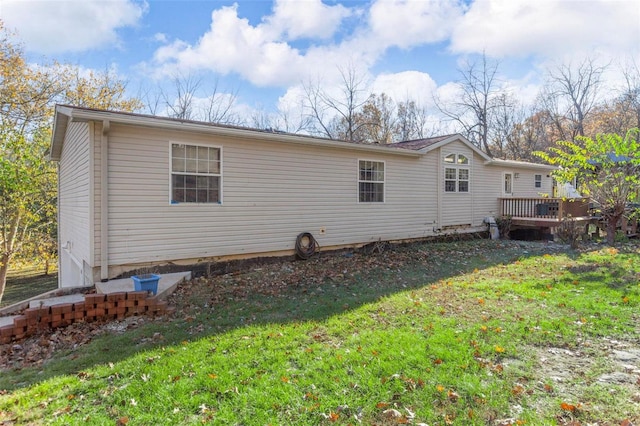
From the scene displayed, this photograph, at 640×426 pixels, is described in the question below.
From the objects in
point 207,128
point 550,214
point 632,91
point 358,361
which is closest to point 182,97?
point 207,128

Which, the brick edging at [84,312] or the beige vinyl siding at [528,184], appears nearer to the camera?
the brick edging at [84,312]

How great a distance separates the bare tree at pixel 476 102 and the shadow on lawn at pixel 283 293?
20984 millimetres

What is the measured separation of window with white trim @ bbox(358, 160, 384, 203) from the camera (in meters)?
10.1

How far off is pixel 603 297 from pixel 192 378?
229 inches

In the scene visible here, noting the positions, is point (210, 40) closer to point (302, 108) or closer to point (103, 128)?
point (302, 108)

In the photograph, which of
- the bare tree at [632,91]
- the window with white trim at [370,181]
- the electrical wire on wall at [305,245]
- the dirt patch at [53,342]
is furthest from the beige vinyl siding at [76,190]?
the bare tree at [632,91]

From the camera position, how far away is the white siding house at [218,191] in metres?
6.52

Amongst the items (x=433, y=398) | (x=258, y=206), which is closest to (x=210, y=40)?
(x=258, y=206)

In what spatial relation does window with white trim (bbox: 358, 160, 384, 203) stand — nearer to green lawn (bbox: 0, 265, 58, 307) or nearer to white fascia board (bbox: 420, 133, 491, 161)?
white fascia board (bbox: 420, 133, 491, 161)

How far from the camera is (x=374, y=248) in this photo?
10.2 metres

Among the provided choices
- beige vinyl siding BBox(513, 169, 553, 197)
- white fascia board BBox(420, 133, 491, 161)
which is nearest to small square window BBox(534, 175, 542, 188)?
beige vinyl siding BBox(513, 169, 553, 197)

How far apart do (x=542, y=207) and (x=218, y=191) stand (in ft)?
40.2

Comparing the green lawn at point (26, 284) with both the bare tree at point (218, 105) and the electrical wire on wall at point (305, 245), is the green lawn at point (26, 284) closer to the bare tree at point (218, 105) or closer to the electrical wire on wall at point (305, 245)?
the bare tree at point (218, 105)

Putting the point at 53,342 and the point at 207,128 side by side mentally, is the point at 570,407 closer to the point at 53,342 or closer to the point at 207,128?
the point at 53,342
